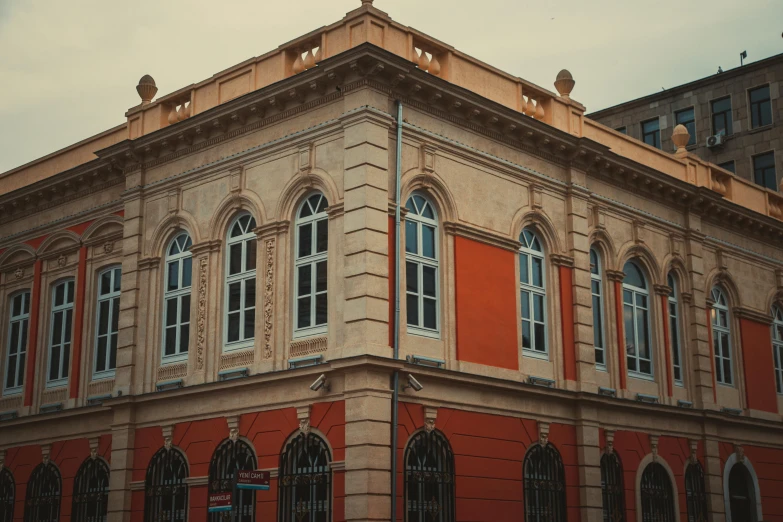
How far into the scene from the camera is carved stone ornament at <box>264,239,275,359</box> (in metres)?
22.0

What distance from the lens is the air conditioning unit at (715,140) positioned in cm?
4170

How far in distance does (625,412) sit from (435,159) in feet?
26.2

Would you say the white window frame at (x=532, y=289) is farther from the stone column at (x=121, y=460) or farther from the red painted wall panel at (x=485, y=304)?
the stone column at (x=121, y=460)

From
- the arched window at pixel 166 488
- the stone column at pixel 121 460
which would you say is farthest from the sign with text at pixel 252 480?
the stone column at pixel 121 460

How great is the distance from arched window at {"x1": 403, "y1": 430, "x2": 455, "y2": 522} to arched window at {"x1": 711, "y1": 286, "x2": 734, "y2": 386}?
11.2m

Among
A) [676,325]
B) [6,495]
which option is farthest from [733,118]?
[6,495]

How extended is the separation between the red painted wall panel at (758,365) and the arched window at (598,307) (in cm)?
651

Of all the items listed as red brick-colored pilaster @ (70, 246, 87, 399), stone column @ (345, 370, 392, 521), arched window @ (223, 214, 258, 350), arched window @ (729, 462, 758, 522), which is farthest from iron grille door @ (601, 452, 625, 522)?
red brick-colored pilaster @ (70, 246, 87, 399)

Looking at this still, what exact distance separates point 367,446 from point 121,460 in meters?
7.28

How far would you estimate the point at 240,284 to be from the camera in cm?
2323

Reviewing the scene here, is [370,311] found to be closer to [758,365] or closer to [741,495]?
[741,495]

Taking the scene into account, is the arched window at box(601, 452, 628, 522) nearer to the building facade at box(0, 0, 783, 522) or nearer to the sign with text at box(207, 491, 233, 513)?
the building facade at box(0, 0, 783, 522)

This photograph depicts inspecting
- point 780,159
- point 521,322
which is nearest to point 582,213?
point 521,322

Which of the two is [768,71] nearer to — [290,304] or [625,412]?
[625,412]
